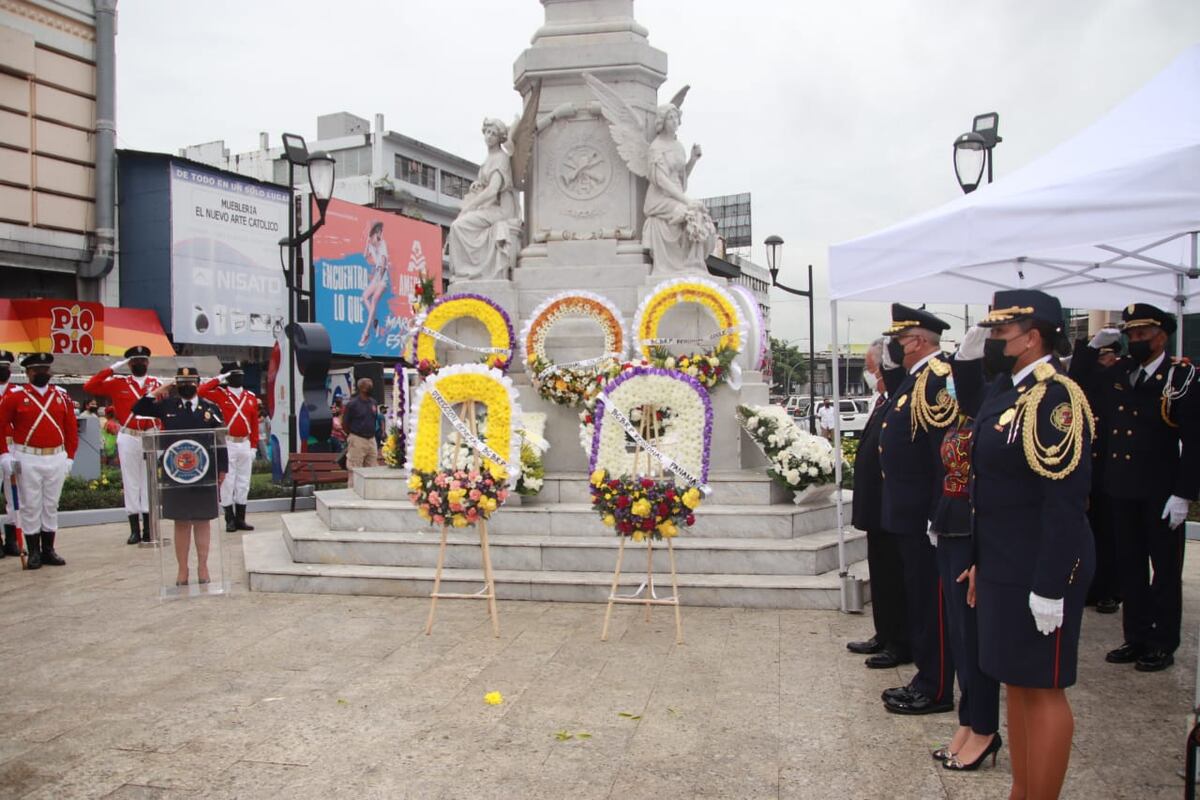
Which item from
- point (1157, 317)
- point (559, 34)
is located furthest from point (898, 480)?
point (559, 34)

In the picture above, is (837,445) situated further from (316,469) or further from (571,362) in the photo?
(316,469)

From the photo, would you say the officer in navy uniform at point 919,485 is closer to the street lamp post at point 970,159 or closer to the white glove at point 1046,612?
the white glove at point 1046,612

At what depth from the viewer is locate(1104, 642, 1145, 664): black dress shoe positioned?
6012 millimetres

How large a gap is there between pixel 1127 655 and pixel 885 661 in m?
1.60

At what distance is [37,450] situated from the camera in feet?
32.2

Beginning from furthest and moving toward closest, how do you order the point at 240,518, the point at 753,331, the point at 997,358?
the point at 240,518
the point at 753,331
the point at 997,358

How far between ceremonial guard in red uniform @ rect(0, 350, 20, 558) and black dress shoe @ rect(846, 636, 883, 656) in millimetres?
8692

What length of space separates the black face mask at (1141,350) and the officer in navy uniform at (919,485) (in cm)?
168

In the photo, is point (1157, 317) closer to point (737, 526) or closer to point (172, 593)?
point (737, 526)

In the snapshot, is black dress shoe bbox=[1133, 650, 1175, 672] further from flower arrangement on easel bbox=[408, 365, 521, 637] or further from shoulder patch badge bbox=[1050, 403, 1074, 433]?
flower arrangement on easel bbox=[408, 365, 521, 637]

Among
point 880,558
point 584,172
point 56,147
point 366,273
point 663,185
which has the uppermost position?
point 56,147

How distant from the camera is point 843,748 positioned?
4594 millimetres

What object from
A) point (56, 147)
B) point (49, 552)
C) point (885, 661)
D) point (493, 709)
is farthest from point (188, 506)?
point (56, 147)

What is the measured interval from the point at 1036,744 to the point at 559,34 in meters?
10.1
